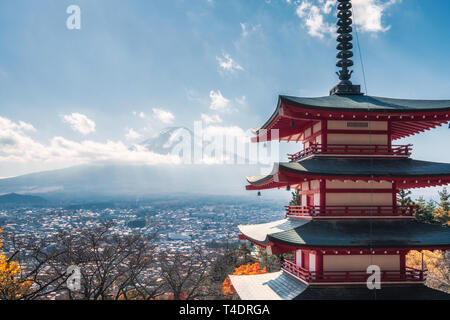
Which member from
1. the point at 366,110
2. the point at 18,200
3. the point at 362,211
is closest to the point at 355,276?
the point at 362,211

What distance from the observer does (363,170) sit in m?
12.3

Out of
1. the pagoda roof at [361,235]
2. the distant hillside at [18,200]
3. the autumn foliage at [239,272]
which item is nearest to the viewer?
the pagoda roof at [361,235]

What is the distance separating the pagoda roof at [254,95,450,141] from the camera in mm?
12266

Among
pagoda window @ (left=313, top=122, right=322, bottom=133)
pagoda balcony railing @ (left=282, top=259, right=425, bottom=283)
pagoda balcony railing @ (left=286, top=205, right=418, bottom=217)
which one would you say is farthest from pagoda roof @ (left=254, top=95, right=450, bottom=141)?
pagoda balcony railing @ (left=282, top=259, right=425, bottom=283)

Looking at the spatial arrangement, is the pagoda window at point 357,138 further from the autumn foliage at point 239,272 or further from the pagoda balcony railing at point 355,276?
the autumn foliage at point 239,272

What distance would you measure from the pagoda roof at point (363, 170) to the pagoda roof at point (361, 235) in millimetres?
1584

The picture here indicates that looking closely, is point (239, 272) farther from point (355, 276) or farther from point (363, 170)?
point (363, 170)

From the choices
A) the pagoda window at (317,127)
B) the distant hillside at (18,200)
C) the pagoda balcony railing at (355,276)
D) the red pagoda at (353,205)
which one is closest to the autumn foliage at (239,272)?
the red pagoda at (353,205)

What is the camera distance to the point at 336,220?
41.2 ft

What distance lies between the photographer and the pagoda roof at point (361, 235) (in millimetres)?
11211

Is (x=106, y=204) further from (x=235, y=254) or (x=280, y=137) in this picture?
(x=280, y=137)

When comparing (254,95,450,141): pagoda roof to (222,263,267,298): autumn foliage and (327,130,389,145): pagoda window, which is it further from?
(222,263,267,298): autumn foliage

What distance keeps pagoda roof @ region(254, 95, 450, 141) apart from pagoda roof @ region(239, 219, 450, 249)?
3648 mm

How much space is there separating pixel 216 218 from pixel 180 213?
13.4 metres
